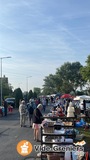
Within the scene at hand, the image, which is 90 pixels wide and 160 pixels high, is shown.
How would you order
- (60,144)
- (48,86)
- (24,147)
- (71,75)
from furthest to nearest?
1. (48,86)
2. (71,75)
3. (60,144)
4. (24,147)

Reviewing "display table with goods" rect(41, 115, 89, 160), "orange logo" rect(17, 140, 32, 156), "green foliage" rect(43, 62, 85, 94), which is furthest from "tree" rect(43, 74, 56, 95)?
"orange logo" rect(17, 140, 32, 156)

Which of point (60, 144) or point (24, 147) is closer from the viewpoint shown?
point (24, 147)

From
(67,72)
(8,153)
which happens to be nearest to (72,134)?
(8,153)

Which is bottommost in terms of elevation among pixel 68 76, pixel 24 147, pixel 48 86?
pixel 24 147

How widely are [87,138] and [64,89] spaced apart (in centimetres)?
8712

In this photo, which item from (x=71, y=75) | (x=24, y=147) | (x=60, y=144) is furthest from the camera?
(x=71, y=75)

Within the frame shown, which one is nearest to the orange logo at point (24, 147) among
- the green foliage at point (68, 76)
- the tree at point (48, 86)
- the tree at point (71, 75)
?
the tree at point (71, 75)

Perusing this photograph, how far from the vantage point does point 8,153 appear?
1115 cm

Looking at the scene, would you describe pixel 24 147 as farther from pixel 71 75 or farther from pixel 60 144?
pixel 71 75

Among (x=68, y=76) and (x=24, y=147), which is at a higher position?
(x=68, y=76)

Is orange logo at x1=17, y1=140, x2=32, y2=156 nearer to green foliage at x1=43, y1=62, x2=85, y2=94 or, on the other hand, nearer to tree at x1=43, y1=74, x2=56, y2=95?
green foliage at x1=43, y1=62, x2=85, y2=94

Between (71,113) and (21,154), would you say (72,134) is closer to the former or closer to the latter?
(21,154)

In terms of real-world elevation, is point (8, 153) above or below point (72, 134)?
→ below

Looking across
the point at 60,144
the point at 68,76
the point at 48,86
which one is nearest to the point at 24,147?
the point at 60,144
